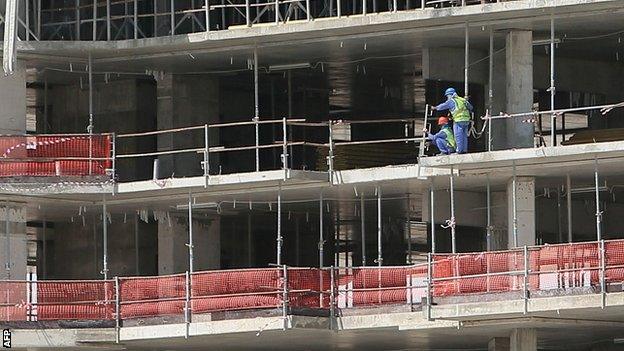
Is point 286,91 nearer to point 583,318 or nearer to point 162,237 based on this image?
point 162,237

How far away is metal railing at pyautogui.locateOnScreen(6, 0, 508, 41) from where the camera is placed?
6306 cm

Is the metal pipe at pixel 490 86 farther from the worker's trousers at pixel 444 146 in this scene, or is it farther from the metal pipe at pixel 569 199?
the metal pipe at pixel 569 199

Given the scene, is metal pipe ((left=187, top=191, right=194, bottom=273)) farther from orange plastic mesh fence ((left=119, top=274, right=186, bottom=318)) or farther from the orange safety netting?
the orange safety netting

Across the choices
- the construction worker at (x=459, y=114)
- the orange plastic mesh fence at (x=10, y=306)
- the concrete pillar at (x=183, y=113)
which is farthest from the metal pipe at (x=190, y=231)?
the construction worker at (x=459, y=114)

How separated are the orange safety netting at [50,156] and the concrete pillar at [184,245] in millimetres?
3469

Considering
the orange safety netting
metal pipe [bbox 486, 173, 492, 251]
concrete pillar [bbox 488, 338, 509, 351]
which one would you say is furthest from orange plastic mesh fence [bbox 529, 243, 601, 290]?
the orange safety netting

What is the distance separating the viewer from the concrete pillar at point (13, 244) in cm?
6203

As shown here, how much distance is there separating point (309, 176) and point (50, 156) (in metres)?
6.13

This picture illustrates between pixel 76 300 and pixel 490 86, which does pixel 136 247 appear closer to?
pixel 76 300

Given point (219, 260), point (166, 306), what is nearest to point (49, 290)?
point (166, 306)

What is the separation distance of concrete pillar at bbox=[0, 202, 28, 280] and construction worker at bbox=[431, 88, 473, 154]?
10.4 meters

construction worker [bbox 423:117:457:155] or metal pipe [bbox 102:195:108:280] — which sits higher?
construction worker [bbox 423:117:457:155]

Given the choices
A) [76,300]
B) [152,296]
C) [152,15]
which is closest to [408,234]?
[152,15]

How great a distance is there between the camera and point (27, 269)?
216 ft
